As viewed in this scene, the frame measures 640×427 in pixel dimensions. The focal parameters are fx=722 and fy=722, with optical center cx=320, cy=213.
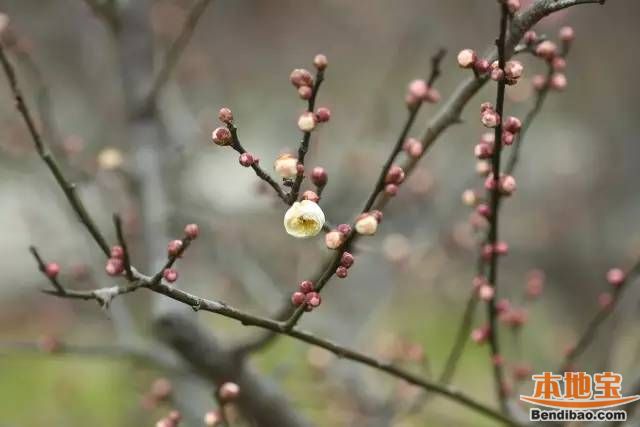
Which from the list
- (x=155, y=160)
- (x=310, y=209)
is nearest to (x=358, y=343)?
(x=155, y=160)

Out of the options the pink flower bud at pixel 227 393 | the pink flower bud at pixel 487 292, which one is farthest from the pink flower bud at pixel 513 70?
the pink flower bud at pixel 227 393

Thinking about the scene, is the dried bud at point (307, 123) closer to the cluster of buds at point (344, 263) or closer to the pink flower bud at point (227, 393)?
the cluster of buds at point (344, 263)

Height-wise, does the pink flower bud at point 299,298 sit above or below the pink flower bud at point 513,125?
below

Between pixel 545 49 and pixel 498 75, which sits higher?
pixel 545 49

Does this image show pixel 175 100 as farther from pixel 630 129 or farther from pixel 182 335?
pixel 630 129

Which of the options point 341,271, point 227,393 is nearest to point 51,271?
point 227,393

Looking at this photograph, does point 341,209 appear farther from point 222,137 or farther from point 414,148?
point 222,137

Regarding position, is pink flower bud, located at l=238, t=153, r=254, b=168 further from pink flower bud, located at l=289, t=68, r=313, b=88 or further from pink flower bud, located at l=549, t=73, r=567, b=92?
pink flower bud, located at l=549, t=73, r=567, b=92
